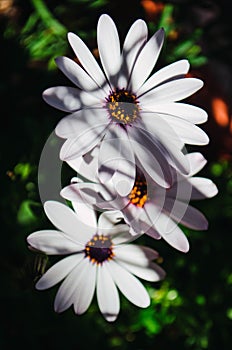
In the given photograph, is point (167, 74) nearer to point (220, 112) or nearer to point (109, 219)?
point (109, 219)

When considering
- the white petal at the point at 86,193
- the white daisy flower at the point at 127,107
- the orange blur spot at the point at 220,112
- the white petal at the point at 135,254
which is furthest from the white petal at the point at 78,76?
the orange blur spot at the point at 220,112

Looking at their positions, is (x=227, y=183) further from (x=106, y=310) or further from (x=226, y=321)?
(x=106, y=310)

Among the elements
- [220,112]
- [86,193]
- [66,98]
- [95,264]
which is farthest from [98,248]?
[220,112]

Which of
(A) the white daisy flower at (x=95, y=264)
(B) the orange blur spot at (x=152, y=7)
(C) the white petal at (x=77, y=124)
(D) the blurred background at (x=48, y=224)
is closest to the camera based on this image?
(C) the white petal at (x=77, y=124)

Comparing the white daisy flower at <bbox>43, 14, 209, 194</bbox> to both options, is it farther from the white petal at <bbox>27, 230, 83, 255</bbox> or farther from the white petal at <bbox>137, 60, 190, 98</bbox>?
the white petal at <bbox>27, 230, 83, 255</bbox>

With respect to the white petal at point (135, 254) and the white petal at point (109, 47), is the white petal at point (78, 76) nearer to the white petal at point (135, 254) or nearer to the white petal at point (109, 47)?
the white petal at point (109, 47)

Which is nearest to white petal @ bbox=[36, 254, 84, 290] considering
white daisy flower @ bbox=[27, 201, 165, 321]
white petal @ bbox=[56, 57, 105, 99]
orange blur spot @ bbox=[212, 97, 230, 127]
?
white daisy flower @ bbox=[27, 201, 165, 321]
